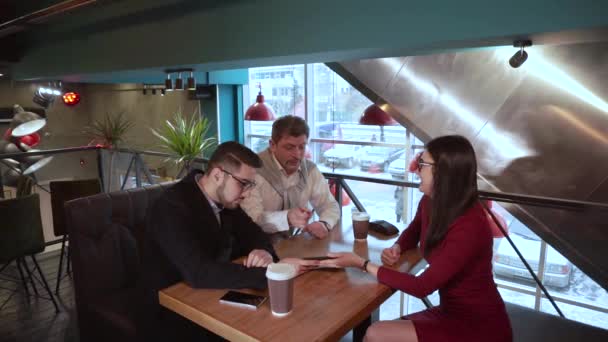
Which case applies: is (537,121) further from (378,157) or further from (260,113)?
(378,157)

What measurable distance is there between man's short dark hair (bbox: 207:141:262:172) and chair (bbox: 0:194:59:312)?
202cm

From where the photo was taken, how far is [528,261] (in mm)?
6777

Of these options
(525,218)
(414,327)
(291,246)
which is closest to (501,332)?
(414,327)

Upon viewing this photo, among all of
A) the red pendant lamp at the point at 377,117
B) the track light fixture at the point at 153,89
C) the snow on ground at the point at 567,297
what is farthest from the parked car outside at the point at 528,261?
the track light fixture at the point at 153,89

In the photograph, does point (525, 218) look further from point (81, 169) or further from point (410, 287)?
point (81, 169)

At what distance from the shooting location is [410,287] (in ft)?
4.96

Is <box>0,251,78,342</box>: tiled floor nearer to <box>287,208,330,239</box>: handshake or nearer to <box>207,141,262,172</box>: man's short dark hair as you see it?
<box>287,208,330,239</box>: handshake

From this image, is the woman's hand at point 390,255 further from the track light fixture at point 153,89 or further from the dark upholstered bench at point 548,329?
the track light fixture at point 153,89

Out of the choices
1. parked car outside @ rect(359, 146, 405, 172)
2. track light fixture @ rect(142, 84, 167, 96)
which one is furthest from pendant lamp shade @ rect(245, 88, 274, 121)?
track light fixture @ rect(142, 84, 167, 96)

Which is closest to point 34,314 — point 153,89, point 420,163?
point 420,163

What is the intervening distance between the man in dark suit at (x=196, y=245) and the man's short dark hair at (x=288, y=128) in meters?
0.66

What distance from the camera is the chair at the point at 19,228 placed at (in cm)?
289

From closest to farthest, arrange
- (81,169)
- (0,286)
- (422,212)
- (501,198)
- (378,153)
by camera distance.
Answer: (422,212)
(501,198)
(0,286)
(81,169)
(378,153)

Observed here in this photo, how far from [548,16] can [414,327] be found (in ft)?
4.17
